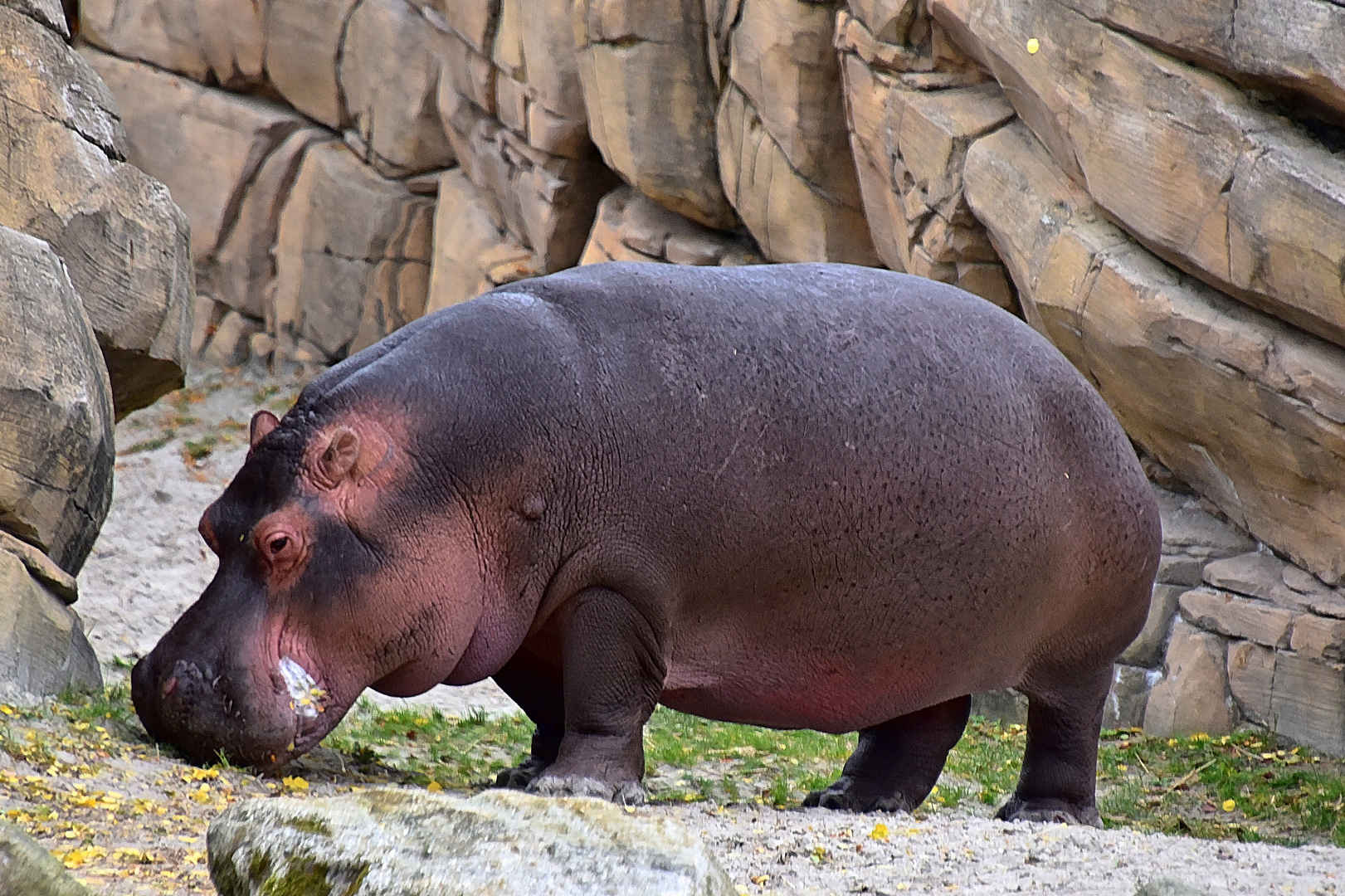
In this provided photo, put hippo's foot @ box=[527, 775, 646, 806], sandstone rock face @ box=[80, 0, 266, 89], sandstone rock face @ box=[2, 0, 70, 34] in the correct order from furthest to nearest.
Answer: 1. sandstone rock face @ box=[80, 0, 266, 89]
2. sandstone rock face @ box=[2, 0, 70, 34]
3. hippo's foot @ box=[527, 775, 646, 806]

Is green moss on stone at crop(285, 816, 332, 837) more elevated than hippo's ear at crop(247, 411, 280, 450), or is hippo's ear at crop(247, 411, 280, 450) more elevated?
green moss on stone at crop(285, 816, 332, 837)

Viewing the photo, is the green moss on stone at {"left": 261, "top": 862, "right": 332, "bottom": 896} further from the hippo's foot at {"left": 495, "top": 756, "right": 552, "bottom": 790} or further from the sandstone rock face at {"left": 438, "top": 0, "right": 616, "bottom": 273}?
the sandstone rock face at {"left": 438, "top": 0, "right": 616, "bottom": 273}

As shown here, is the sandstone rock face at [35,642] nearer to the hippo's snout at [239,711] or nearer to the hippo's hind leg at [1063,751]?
the hippo's snout at [239,711]

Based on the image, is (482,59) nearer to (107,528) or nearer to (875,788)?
(107,528)

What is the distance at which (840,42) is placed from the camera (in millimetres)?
Answer: 10469

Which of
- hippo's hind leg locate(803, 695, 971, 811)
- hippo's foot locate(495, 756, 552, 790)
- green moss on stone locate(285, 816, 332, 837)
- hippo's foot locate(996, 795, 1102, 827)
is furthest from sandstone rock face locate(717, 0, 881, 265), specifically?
green moss on stone locate(285, 816, 332, 837)

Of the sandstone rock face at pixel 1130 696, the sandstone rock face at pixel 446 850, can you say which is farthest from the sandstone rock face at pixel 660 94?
the sandstone rock face at pixel 446 850

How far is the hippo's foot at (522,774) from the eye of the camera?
4.78m

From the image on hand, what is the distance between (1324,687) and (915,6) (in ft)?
15.8

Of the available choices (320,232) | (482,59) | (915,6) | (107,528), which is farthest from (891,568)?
(320,232)

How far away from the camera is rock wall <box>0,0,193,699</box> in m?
5.14

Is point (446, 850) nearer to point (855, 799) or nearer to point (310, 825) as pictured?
point (310, 825)

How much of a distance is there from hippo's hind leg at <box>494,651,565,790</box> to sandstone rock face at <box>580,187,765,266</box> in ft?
23.7

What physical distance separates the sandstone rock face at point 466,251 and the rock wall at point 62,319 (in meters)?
7.05
